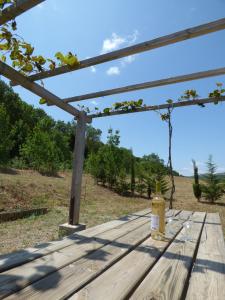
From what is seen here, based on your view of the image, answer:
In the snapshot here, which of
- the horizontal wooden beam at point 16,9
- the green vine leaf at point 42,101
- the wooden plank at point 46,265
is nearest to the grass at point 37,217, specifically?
the green vine leaf at point 42,101

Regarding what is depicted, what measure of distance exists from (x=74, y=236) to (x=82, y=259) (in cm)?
42

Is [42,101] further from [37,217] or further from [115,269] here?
[37,217]

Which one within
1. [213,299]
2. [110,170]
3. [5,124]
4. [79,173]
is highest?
[5,124]

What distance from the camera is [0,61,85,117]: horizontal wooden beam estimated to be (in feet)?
6.59

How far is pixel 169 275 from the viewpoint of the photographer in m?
0.96

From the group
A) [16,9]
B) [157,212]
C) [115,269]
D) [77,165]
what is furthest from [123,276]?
[77,165]

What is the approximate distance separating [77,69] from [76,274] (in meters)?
1.67

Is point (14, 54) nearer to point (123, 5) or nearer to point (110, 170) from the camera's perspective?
point (123, 5)

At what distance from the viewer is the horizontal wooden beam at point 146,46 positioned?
1.56 m

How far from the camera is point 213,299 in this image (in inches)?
31.4

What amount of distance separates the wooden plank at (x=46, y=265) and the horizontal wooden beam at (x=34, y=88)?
1.49 metres

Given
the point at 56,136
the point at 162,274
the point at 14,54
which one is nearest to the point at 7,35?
the point at 14,54

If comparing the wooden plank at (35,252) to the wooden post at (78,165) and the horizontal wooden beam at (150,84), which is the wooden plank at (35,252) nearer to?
the wooden post at (78,165)

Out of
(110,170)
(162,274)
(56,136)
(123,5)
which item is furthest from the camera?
(56,136)
